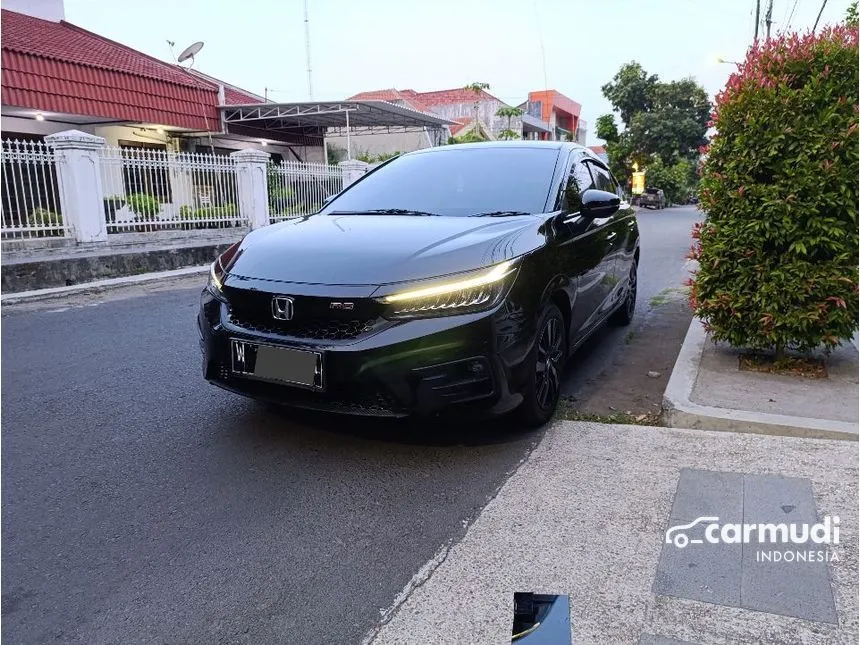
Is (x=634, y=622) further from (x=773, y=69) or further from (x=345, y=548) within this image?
(x=773, y=69)

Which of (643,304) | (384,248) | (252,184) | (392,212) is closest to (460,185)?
(392,212)

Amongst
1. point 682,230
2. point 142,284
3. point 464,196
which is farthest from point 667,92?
point 464,196

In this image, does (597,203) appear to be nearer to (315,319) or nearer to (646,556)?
(315,319)

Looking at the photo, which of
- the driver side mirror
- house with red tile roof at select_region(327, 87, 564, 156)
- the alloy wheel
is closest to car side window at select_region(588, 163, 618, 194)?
the driver side mirror

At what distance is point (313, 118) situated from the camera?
20.4 metres

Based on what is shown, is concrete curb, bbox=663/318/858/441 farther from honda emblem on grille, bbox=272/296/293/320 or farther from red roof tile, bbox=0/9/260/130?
red roof tile, bbox=0/9/260/130

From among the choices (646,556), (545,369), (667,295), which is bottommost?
(646,556)

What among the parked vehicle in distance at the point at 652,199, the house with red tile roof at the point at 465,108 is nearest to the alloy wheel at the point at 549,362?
the house with red tile roof at the point at 465,108

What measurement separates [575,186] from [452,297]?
1793 mm

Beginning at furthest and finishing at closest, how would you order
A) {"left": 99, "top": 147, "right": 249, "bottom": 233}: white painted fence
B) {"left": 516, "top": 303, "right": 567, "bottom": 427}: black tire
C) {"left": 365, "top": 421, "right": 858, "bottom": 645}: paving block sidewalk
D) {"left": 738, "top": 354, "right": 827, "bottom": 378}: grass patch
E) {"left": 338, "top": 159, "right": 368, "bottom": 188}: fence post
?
{"left": 338, "top": 159, "right": 368, "bottom": 188}: fence post
{"left": 99, "top": 147, "right": 249, "bottom": 233}: white painted fence
{"left": 738, "top": 354, "right": 827, "bottom": 378}: grass patch
{"left": 516, "top": 303, "right": 567, "bottom": 427}: black tire
{"left": 365, "top": 421, "right": 858, "bottom": 645}: paving block sidewalk

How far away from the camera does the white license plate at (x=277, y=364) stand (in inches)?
118

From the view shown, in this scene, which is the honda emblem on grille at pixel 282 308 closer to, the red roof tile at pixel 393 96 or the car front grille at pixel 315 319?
the car front grille at pixel 315 319

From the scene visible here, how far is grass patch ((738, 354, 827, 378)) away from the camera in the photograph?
4.44 m

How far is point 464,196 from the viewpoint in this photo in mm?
4109
